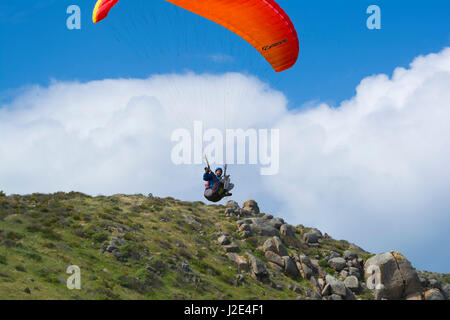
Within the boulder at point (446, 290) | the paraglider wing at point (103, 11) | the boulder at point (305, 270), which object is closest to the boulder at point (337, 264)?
the boulder at point (305, 270)

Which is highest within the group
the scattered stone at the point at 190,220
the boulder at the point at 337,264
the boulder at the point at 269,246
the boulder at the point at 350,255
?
the scattered stone at the point at 190,220

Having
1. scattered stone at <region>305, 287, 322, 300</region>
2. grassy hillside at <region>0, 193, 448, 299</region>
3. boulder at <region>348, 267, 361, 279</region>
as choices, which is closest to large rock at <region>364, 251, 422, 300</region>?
grassy hillside at <region>0, 193, 448, 299</region>

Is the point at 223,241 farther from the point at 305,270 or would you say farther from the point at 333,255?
the point at 333,255

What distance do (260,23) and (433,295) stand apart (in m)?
32.6

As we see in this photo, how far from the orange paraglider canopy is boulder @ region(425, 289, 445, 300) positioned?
29.1 meters

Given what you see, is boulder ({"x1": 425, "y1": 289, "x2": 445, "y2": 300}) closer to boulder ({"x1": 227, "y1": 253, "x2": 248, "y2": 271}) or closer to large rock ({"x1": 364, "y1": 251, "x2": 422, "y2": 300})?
large rock ({"x1": 364, "y1": 251, "x2": 422, "y2": 300})

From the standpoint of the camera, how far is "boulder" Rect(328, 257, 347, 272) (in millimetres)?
49634

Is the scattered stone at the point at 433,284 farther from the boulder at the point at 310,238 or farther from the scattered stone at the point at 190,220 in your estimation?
the scattered stone at the point at 190,220

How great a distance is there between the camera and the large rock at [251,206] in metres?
58.1

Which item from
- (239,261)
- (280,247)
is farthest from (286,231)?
(239,261)

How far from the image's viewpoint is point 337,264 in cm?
4978

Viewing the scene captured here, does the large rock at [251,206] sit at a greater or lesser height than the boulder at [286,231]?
greater

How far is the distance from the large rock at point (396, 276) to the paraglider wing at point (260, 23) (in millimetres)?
26006
